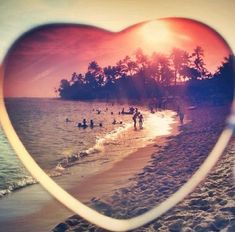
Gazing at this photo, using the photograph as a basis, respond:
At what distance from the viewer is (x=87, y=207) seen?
5.68 ft

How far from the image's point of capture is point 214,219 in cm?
171

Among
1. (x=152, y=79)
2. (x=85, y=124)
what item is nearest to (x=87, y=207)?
(x=85, y=124)

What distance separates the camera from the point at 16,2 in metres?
1.75

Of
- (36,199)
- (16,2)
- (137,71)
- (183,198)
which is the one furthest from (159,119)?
(16,2)

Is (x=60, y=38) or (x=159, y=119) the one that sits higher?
(x=60, y=38)

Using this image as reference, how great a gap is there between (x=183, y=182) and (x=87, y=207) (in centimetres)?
38

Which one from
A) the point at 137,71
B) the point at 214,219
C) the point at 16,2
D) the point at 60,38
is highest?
the point at 16,2

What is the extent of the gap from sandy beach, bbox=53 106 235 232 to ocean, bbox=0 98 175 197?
0.12 metres

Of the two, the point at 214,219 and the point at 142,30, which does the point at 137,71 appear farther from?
the point at 214,219

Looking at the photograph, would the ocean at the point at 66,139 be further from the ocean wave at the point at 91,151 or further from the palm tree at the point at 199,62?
the palm tree at the point at 199,62

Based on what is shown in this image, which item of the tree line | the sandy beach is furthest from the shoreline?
the tree line

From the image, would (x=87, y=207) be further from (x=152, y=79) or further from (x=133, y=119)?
(x=152, y=79)

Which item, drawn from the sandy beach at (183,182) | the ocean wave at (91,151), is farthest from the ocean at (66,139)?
the sandy beach at (183,182)

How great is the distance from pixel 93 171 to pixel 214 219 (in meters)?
0.49
